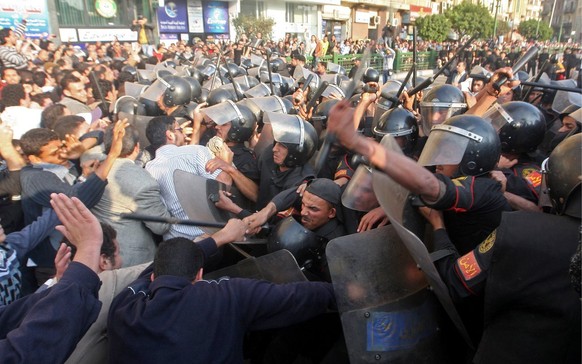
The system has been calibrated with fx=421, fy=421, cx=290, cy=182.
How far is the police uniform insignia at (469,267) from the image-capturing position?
5.50ft

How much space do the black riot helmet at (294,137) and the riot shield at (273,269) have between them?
1.33 meters

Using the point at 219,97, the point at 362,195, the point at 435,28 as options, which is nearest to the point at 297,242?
the point at 362,195

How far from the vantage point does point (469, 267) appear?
5.59ft

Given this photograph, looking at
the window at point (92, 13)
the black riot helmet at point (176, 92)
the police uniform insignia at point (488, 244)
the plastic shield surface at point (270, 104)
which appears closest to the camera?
the police uniform insignia at point (488, 244)

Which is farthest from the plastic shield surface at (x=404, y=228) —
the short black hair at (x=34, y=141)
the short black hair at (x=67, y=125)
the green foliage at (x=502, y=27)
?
the green foliage at (x=502, y=27)

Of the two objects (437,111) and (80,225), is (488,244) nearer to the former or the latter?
(80,225)

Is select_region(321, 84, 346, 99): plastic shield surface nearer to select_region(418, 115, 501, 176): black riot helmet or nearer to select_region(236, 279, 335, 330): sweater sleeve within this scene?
select_region(418, 115, 501, 176): black riot helmet

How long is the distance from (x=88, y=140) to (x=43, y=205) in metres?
1.04

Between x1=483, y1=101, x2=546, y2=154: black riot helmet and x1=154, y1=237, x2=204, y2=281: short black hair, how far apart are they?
7.57ft

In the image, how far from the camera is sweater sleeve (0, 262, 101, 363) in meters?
1.42

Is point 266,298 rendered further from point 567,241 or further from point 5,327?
point 567,241

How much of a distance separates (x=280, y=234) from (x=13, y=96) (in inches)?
191

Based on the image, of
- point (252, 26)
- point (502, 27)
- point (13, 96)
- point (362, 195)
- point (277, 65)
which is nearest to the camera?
point (362, 195)

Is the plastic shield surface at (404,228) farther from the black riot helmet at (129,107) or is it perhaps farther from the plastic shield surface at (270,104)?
the black riot helmet at (129,107)
